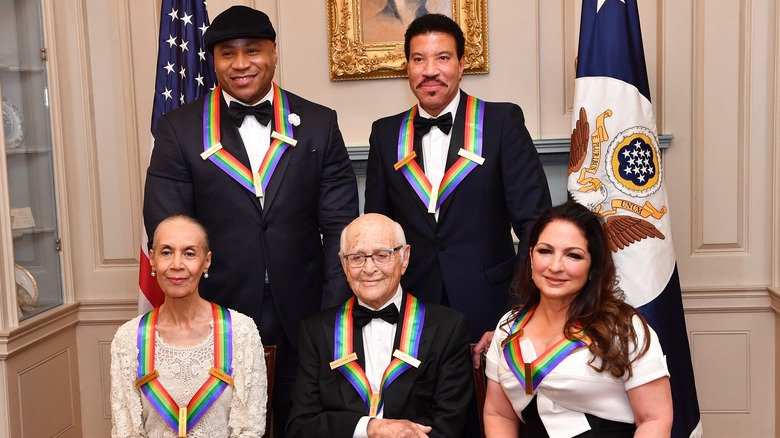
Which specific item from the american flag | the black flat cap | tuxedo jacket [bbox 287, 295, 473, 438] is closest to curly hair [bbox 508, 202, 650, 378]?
tuxedo jacket [bbox 287, 295, 473, 438]

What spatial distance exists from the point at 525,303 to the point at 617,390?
0.36 meters

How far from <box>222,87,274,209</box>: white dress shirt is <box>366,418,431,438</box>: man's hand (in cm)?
97

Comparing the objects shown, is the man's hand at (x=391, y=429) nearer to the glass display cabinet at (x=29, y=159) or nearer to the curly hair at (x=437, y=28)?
the curly hair at (x=437, y=28)

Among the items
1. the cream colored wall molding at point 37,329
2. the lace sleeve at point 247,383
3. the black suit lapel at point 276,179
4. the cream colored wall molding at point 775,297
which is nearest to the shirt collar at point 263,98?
the black suit lapel at point 276,179

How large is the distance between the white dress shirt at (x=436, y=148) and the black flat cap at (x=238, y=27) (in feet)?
2.01

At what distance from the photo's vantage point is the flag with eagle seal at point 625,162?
3.34 metres

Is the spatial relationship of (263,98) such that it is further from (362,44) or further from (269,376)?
(362,44)

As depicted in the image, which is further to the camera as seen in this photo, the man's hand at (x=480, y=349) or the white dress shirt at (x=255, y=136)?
the white dress shirt at (x=255, y=136)

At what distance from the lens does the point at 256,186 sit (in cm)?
267

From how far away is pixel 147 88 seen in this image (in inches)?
164

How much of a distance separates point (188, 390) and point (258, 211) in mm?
614

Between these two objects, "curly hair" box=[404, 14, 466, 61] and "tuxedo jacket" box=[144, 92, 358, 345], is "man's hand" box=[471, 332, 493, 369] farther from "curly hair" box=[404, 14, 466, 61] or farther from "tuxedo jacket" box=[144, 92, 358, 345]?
"curly hair" box=[404, 14, 466, 61]

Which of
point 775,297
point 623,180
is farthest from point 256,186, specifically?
point 775,297

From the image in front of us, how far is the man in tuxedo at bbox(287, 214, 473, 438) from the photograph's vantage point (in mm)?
2352
